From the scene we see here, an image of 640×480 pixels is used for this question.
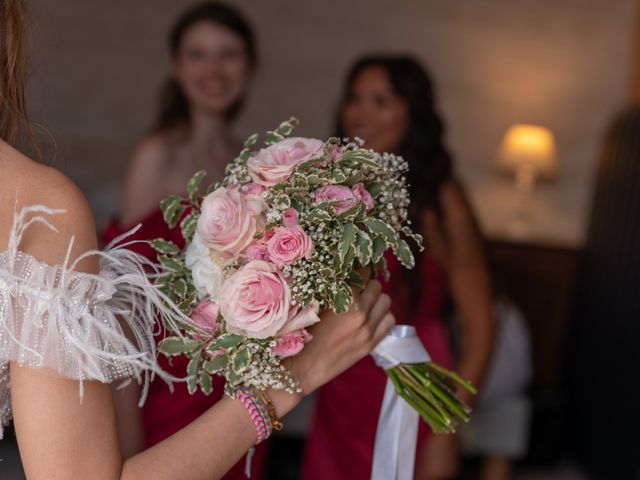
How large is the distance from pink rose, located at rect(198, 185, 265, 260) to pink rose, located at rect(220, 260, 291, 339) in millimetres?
53

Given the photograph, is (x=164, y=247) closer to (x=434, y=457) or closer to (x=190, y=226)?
(x=190, y=226)

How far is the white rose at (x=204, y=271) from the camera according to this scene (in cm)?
142

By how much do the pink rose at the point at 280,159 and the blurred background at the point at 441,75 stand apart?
4178 millimetres

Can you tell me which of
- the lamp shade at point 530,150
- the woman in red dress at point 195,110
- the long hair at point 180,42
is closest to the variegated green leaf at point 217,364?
the woman in red dress at point 195,110

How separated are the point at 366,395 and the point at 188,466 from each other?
4.92 feet

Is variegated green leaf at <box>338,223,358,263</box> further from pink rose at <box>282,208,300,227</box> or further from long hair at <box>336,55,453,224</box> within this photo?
long hair at <box>336,55,453,224</box>

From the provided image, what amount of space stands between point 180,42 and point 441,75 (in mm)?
2838

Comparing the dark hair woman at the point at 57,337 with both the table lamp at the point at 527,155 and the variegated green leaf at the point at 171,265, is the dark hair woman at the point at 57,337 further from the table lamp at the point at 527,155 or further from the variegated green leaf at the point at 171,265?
the table lamp at the point at 527,155

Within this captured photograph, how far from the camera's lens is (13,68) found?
119 cm

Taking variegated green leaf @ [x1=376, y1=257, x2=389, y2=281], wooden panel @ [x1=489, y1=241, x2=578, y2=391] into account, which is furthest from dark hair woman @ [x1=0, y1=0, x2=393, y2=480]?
wooden panel @ [x1=489, y1=241, x2=578, y2=391]

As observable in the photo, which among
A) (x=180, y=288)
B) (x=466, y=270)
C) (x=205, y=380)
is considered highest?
(x=180, y=288)

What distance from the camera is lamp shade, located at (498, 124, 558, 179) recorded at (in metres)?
5.38

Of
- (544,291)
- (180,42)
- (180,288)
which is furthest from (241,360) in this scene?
(544,291)

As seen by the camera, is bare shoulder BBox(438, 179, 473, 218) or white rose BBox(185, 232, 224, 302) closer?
white rose BBox(185, 232, 224, 302)
